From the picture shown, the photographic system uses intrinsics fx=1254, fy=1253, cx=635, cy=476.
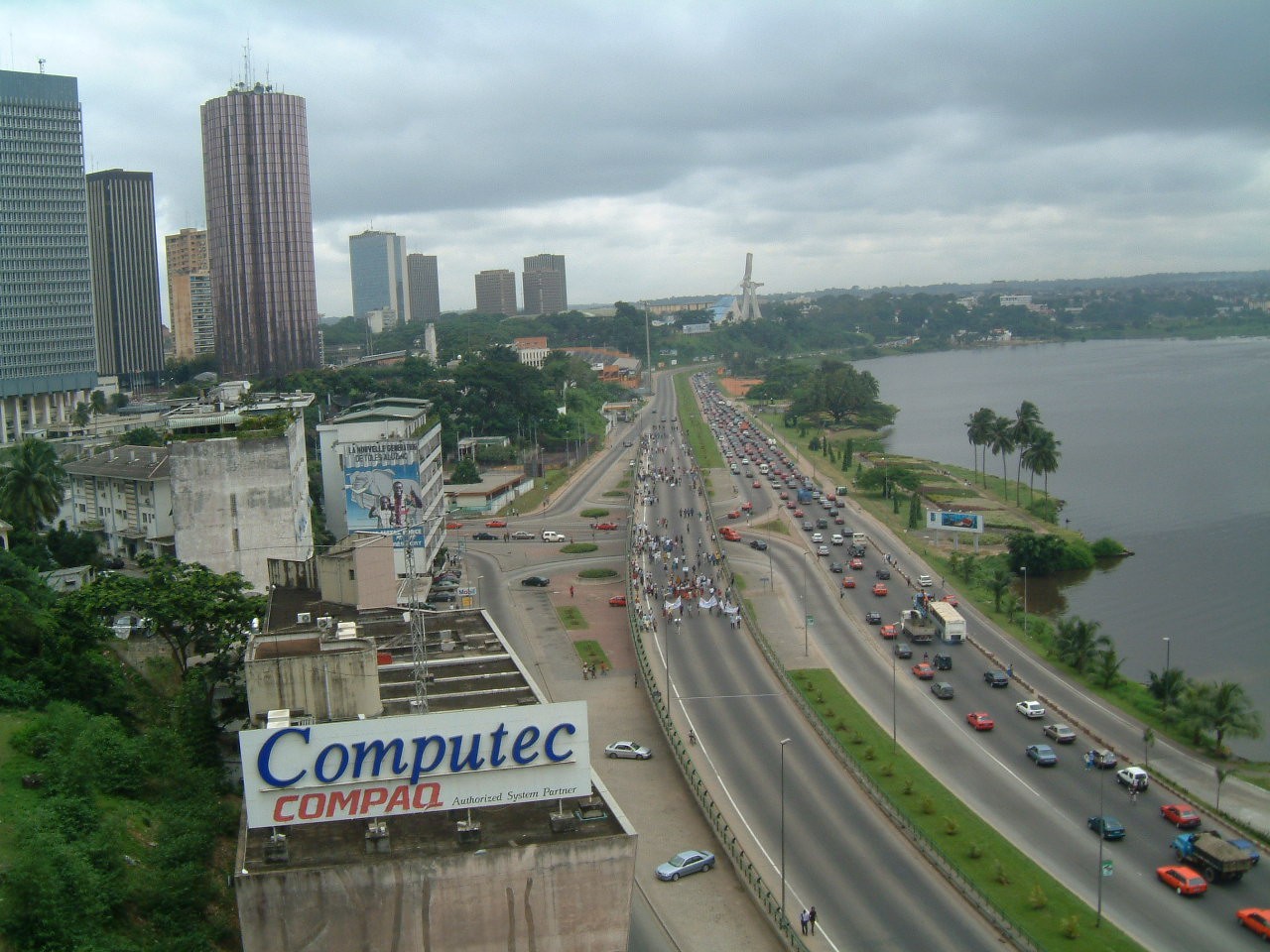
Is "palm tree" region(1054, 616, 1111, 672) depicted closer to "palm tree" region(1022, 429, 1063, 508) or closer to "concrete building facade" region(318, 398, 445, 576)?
"concrete building facade" region(318, 398, 445, 576)

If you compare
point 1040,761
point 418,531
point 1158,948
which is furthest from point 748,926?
point 418,531

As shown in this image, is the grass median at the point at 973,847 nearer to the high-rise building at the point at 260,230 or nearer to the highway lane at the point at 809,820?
the highway lane at the point at 809,820

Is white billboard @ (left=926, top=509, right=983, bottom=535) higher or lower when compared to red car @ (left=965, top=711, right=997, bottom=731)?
higher

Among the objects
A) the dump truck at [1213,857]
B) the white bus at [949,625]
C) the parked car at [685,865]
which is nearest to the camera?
the dump truck at [1213,857]

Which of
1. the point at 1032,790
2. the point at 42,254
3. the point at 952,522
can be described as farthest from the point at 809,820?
the point at 42,254

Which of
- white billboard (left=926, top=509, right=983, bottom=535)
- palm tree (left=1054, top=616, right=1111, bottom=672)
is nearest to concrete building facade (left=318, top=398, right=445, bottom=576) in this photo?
palm tree (left=1054, top=616, right=1111, bottom=672)

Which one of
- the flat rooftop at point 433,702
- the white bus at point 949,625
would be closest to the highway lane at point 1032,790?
the white bus at point 949,625

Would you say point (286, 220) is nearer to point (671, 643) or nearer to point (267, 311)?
point (267, 311)
